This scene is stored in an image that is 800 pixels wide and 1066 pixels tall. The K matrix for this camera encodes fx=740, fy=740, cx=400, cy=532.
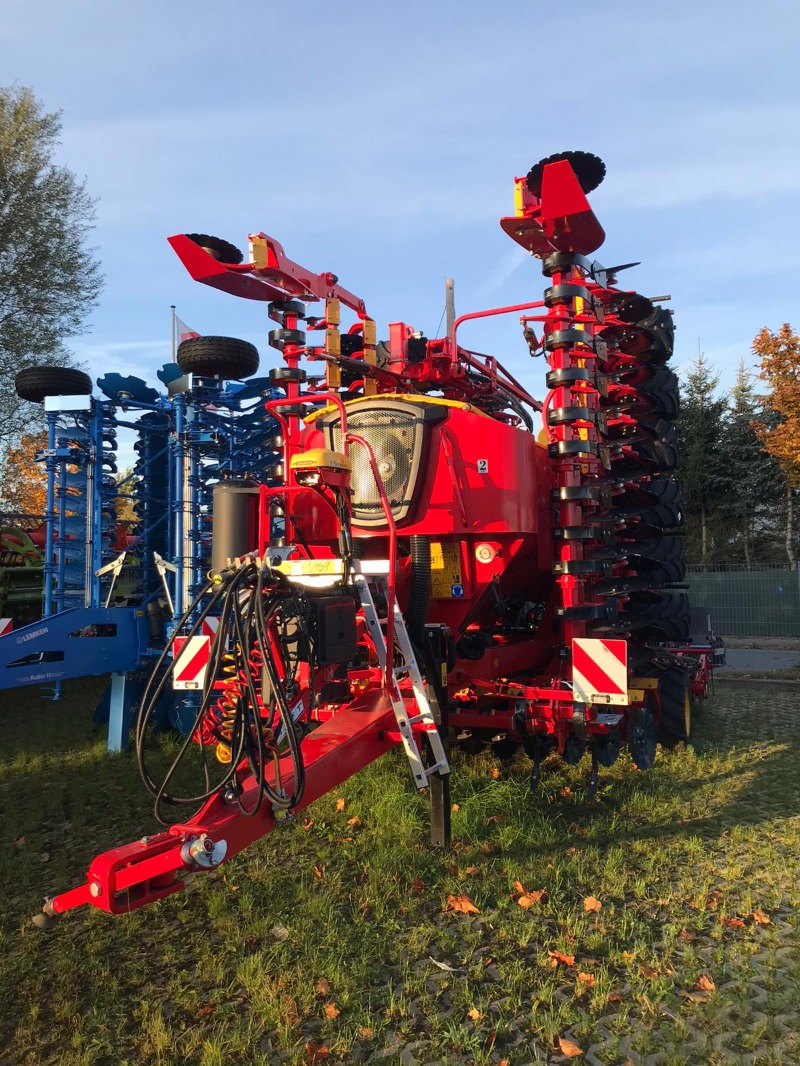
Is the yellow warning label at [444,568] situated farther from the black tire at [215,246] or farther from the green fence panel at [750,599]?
the green fence panel at [750,599]

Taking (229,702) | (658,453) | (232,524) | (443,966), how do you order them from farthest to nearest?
(658,453), (232,524), (229,702), (443,966)

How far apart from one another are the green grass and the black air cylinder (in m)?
1.74

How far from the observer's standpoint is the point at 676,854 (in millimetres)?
4203

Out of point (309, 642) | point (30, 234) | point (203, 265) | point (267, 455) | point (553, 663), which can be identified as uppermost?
point (30, 234)

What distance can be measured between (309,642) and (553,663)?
2.91 m

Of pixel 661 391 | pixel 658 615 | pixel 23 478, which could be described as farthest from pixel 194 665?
pixel 23 478

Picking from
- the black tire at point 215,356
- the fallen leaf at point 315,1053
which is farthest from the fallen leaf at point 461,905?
the black tire at point 215,356

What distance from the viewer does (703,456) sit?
2391 centimetres

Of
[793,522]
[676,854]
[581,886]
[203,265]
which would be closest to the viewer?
[581,886]

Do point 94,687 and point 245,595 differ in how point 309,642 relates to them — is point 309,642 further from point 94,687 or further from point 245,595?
point 94,687

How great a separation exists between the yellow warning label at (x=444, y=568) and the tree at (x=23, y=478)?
1391 centimetres

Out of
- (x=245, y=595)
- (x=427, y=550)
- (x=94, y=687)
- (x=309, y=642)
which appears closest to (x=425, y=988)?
(x=309, y=642)

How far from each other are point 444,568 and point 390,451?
873 mm

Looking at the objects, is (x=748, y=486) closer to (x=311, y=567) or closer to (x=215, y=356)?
(x=215, y=356)
